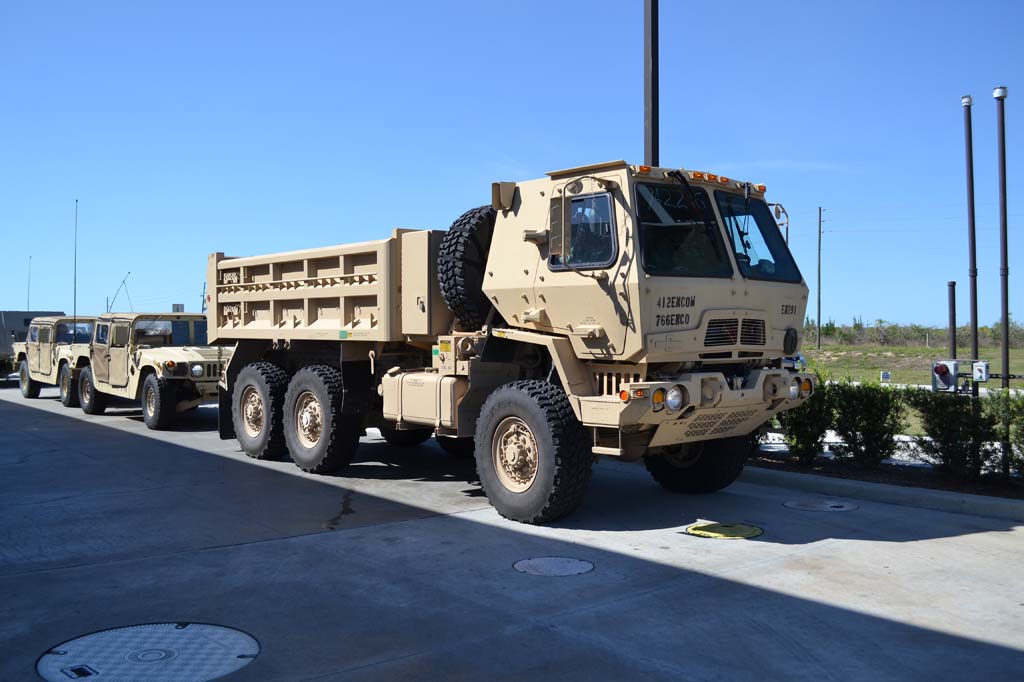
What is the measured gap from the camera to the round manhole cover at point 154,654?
4520 mm

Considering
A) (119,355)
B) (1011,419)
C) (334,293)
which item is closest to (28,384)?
(119,355)

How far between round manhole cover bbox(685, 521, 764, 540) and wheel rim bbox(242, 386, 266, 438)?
6.34 m

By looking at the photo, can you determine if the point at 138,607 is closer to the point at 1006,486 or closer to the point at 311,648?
the point at 311,648

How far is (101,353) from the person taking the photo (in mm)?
16969

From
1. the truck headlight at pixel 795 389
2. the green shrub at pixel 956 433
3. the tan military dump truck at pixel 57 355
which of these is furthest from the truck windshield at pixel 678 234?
the tan military dump truck at pixel 57 355

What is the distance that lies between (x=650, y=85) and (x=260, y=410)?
21.3ft

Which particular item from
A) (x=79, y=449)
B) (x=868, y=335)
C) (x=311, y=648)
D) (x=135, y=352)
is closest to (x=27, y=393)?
(x=135, y=352)

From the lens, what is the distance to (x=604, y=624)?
17.2 feet

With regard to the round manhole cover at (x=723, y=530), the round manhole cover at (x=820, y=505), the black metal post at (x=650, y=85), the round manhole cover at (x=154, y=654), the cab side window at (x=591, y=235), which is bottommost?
the round manhole cover at (x=154, y=654)

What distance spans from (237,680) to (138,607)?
1474 millimetres

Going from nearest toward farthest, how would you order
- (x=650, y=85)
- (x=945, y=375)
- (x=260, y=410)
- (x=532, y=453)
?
(x=532, y=453), (x=945, y=375), (x=650, y=85), (x=260, y=410)

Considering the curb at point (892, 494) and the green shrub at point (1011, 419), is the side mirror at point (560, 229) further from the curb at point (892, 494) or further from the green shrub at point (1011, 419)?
the green shrub at point (1011, 419)

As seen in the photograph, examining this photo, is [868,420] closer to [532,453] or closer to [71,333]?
[532,453]

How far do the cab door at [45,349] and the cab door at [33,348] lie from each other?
0.20 metres
